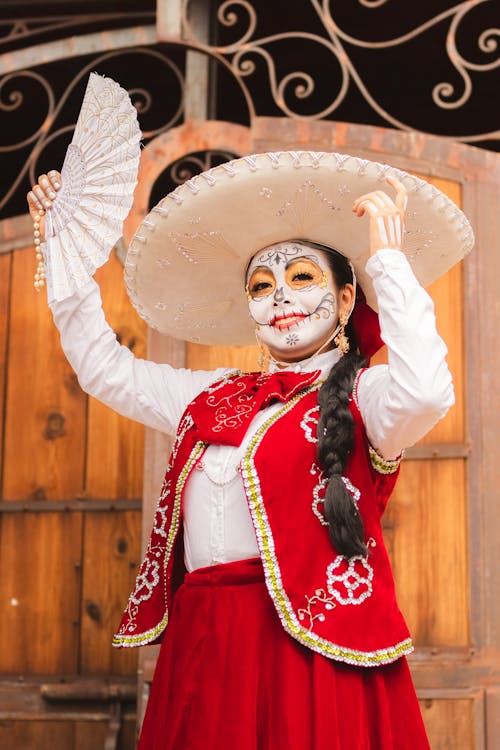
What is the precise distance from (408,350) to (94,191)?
0.89 metres

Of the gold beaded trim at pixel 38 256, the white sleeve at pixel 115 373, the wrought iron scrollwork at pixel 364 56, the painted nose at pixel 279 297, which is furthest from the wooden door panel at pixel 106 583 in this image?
the wrought iron scrollwork at pixel 364 56

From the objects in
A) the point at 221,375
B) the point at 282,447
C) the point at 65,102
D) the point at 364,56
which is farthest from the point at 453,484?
the point at 65,102

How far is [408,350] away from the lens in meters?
2.34

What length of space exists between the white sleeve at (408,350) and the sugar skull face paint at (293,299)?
316mm

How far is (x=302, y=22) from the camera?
14.9 ft

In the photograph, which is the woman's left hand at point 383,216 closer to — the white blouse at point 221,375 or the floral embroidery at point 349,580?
the white blouse at point 221,375

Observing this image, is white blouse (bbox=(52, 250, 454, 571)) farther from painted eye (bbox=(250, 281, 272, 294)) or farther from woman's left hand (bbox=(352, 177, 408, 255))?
painted eye (bbox=(250, 281, 272, 294))

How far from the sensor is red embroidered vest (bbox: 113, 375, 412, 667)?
2.43 m

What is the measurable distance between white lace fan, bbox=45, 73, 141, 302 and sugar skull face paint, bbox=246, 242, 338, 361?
37 centimetres

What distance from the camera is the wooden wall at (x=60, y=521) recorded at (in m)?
4.02

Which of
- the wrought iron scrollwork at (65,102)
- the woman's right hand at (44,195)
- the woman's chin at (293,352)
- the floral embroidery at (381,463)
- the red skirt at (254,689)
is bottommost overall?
the red skirt at (254,689)

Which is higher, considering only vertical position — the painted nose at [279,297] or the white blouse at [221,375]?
the painted nose at [279,297]

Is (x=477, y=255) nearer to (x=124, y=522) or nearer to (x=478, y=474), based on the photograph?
(x=478, y=474)

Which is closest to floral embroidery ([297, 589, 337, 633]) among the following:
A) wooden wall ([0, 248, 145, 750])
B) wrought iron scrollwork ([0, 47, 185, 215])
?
wooden wall ([0, 248, 145, 750])
